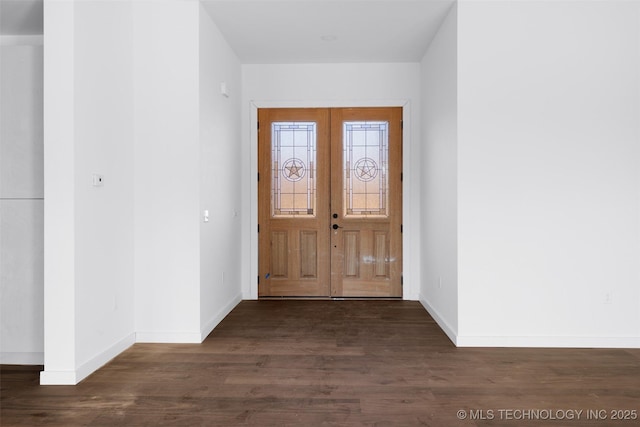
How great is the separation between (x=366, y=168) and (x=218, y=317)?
267 cm

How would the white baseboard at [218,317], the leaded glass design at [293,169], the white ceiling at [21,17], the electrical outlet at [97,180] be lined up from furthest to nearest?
the leaded glass design at [293,169] → the white baseboard at [218,317] → the white ceiling at [21,17] → the electrical outlet at [97,180]

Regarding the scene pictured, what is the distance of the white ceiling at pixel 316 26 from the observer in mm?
3844

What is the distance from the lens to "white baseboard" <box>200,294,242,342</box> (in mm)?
3934

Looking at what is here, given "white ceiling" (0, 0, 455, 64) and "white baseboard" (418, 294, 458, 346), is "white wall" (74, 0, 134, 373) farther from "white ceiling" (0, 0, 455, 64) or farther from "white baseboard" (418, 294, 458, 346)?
"white baseboard" (418, 294, 458, 346)

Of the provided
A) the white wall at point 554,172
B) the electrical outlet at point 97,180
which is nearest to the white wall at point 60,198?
the electrical outlet at point 97,180

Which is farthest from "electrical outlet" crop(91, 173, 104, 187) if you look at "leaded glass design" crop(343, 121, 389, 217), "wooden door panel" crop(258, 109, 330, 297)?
"leaded glass design" crop(343, 121, 389, 217)

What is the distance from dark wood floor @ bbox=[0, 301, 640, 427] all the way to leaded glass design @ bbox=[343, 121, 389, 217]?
2016mm

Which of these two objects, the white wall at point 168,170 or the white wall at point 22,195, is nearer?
the white wall at point 22,195

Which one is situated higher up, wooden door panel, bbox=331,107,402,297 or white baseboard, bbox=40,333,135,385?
wooden door panel, bbox=331,107,402,297

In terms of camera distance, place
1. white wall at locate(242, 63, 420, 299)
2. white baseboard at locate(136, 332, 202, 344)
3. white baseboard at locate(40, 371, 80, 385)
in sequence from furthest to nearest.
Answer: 1. white wall at locate(242, 63, 420, 299)
2. white baseboard at locate(136, 332, 202, 344)
3. white baseboard at locate(40, 371, 80, 385)

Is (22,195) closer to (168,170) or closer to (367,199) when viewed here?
(168,170)

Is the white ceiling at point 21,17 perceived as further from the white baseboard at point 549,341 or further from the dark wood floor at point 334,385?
the white baseboard at point 549,341

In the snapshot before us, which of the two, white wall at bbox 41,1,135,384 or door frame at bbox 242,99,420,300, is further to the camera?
door frame at bbox 242,99,420,300

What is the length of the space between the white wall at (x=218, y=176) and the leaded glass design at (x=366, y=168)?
1.44 meters
